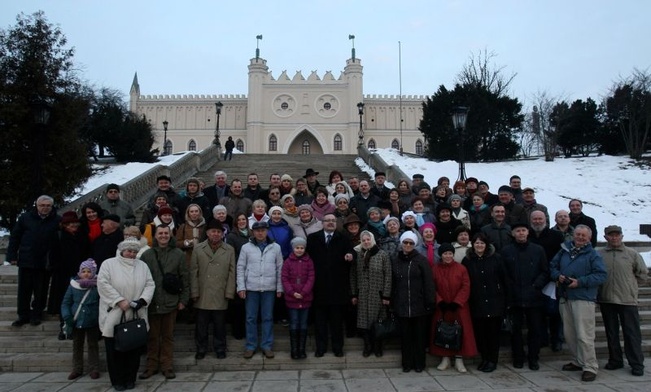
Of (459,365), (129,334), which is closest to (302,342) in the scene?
(459,365)

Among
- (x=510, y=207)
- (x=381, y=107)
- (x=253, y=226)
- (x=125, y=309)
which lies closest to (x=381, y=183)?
(x=510, y=207)

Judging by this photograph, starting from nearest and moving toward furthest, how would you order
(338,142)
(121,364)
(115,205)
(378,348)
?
(121,364)
(378,348)
(115,205)
(338,142)

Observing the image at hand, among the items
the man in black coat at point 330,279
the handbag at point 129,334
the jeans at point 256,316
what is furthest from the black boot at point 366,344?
the handbag at point 129,334

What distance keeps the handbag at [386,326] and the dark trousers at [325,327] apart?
0.48m

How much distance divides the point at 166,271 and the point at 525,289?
464 centimetres

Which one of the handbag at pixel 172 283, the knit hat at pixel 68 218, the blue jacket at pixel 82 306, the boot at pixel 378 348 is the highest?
the knit hat at pixel 68 218

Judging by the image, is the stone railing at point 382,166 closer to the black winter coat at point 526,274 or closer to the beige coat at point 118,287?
the black winter coat at point 526,274

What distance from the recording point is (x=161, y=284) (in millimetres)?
5684

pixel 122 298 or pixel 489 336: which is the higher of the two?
pixel 122 298

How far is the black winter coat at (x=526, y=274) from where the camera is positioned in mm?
5930

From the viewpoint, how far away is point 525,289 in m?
5.95

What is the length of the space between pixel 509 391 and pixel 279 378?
270cm

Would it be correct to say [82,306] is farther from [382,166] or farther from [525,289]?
[382,166]

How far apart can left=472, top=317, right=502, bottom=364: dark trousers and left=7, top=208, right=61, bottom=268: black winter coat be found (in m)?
6.15
